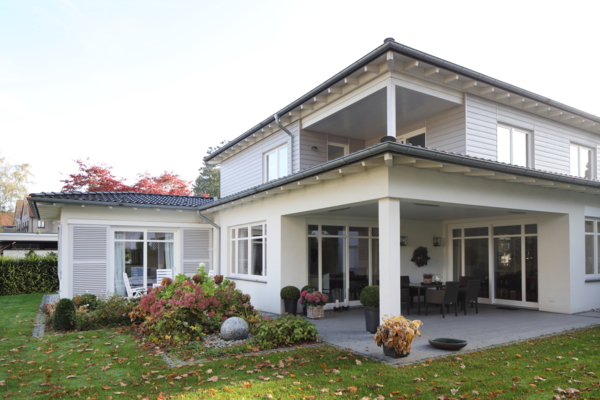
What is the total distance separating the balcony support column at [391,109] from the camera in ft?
26.9

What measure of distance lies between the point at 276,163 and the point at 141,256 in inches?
209

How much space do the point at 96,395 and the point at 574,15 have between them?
43.0 feet

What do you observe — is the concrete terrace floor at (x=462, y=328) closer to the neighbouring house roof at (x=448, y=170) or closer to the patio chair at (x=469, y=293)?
the patio chair at (x=469, y=293)

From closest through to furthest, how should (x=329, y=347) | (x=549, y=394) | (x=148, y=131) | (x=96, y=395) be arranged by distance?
1. (x=549, y=394)
2. (x=96, y=395)
3. (x=329, y=347)
4. (x=148, y=131)

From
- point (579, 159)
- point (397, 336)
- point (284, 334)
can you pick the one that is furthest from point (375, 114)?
point (579, 159)

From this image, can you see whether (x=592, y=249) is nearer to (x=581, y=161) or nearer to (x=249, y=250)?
(x=581, y=161)

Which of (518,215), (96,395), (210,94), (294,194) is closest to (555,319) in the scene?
(518,215)

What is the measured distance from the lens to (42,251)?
2733 cm

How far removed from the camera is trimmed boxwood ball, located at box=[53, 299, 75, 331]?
9102 mm

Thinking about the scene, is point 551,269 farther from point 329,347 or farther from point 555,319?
point 329,347

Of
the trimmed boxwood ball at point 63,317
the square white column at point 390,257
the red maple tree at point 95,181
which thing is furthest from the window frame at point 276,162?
the red maple tree at point 95,181

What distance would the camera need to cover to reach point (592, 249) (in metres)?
11.3

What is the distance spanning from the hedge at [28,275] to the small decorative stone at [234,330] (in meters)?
15.1

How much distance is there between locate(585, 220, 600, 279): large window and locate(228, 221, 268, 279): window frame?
8575 millimetres
